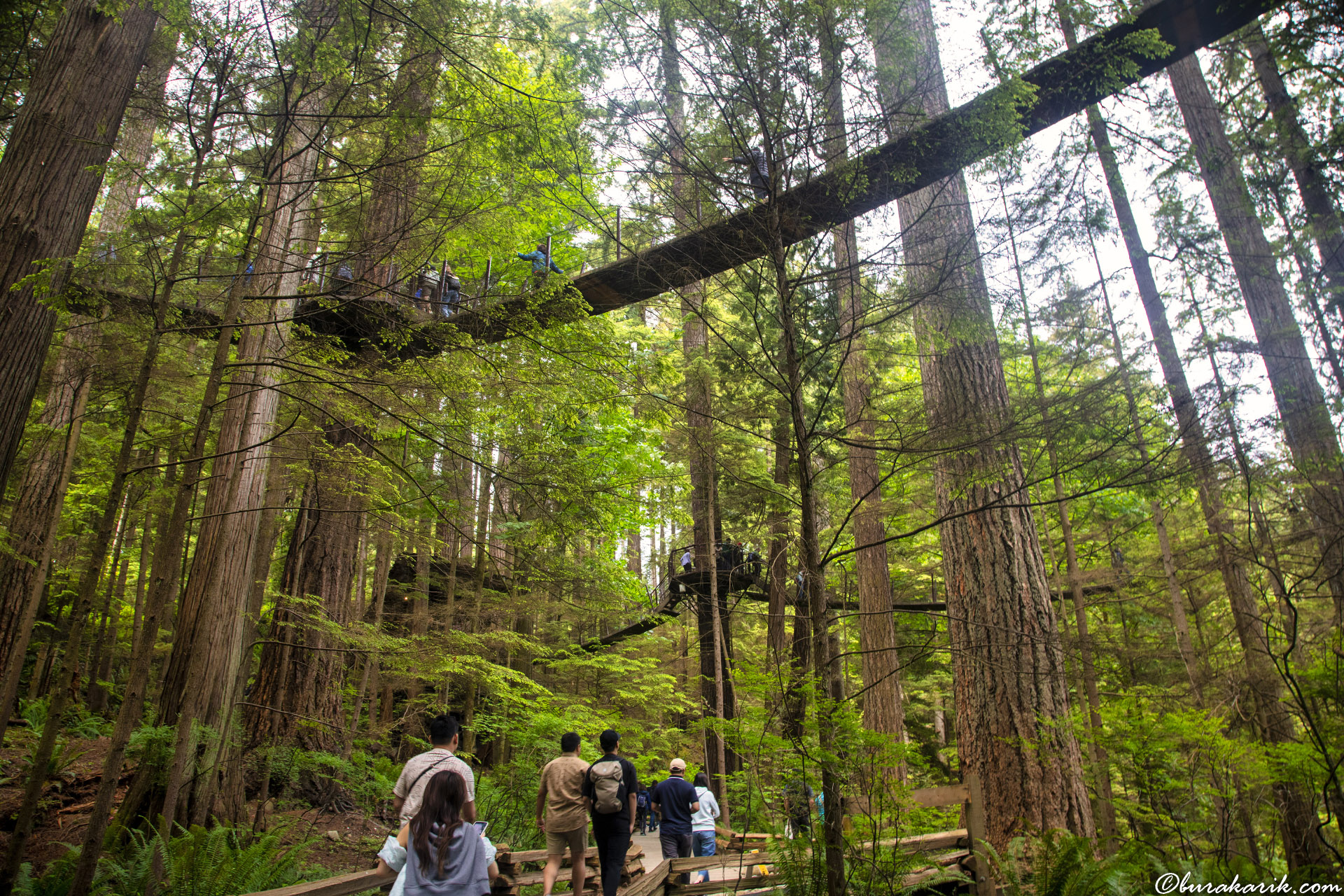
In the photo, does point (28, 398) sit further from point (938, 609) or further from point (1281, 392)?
point (1281, 392)

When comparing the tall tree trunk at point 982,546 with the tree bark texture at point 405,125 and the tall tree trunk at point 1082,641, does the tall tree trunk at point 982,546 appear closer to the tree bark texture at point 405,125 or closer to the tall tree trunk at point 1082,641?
the tall tree trunk at point 1082,641

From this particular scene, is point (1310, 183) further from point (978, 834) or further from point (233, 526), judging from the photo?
point (233, 526)

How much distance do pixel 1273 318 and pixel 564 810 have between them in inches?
390

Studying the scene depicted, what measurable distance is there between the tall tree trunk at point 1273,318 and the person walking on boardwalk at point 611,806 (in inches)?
243

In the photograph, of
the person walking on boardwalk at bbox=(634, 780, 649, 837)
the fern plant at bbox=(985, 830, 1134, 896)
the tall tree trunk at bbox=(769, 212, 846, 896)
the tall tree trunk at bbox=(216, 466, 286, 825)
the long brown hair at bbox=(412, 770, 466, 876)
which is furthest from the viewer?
the person walking on boardwalk at bbox=(634, 780, 649, 837)

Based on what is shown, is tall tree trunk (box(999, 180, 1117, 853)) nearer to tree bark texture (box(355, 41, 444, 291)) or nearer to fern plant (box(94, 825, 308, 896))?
tree bark texture (box(355, 41, 444, 291))

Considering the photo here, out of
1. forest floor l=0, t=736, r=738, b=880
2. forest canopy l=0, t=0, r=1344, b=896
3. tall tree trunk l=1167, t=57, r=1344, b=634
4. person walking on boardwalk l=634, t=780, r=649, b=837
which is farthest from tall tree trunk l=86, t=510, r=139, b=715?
tall tree trunk l=1167, t=57, r=1344, b=634

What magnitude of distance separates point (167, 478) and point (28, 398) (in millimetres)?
2861

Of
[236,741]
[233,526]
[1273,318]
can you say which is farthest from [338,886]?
[1273,318]

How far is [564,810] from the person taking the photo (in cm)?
467

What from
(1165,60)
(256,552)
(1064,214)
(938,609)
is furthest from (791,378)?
(938,609)

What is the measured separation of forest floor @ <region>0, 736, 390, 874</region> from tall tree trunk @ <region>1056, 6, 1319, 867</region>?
25.7ft

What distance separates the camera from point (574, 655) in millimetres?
10797

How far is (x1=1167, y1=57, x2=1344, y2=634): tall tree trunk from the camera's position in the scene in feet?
22.0
